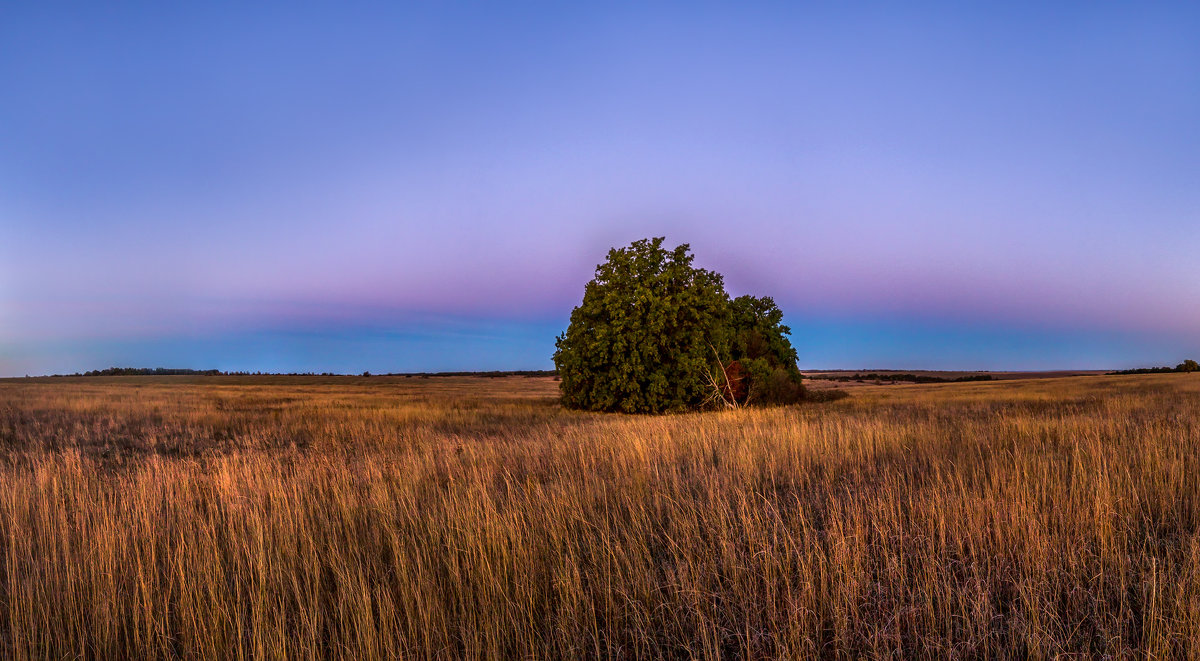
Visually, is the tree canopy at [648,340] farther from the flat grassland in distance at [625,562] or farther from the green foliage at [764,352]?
the flat grassland in distance at [625,562]

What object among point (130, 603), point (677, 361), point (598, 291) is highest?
point (598, 291)

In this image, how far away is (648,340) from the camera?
2502 cm

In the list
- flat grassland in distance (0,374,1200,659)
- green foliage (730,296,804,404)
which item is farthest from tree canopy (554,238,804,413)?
flat grassland in distance (0,374,1200,659)

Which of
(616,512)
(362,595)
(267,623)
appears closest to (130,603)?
(267,623)

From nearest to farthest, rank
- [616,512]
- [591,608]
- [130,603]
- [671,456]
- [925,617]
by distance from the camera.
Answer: [925,617] < [591,608] < [130,603] < [616,512] < [671,456]

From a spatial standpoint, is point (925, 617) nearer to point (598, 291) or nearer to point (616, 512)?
point (616, 512)

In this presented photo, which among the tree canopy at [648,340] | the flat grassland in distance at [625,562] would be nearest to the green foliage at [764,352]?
the tree canopy at [648,340]

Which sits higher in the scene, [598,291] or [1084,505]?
[598,291]

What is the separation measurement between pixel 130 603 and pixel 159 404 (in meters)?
28.7

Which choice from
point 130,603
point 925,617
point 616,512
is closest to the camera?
point 925,617

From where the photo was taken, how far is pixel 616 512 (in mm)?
5785

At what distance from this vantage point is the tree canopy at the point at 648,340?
82.5ft

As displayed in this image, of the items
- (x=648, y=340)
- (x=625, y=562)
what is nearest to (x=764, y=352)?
(x=648, y=340)

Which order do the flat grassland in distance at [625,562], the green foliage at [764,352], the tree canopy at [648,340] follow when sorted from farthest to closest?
the green foliage at [764,352]
the tree canopy at [648,340]
the flat grassland in distance at [625,562]
